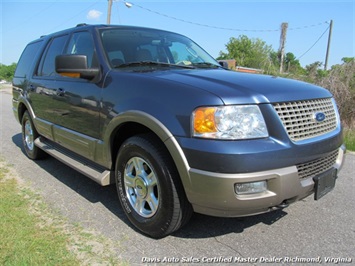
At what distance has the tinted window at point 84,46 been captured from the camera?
3559 mm

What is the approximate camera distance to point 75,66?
3207mm

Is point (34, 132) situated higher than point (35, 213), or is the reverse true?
point (34, 132)

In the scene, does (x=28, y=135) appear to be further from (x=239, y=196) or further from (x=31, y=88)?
(x=239, y=196)

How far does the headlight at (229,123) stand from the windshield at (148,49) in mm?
1380

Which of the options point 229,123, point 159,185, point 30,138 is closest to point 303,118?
point 229,123

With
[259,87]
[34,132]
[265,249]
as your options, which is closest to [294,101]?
[259,87]

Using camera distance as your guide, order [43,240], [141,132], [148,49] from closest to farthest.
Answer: [43,240] < [141,132] < [148,49]

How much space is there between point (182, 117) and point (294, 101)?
925 mm

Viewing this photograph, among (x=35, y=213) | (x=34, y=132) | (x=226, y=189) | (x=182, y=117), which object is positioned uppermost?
(x=182, y=117)

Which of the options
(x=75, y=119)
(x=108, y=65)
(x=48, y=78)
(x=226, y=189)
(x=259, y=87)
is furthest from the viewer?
(x=48, y=78)

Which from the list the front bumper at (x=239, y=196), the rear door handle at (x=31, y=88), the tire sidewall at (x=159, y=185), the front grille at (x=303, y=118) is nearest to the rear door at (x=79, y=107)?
the tire sidewall at (x=159, y=185)

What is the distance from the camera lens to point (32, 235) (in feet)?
9.49

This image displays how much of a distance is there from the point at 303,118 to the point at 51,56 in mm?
3683

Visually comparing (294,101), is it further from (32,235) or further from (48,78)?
(48,78)
